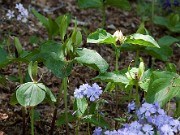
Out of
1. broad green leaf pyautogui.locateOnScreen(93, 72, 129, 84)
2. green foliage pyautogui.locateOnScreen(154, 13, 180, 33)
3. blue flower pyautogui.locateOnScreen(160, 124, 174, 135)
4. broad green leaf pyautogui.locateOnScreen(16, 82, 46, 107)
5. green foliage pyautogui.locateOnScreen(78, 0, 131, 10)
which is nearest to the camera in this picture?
blue flower pyautogui.locateOnScreen(160, 124, 174, 135)

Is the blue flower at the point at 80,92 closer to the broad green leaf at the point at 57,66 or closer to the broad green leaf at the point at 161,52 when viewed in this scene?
the broad green leaf at the point at 57,66

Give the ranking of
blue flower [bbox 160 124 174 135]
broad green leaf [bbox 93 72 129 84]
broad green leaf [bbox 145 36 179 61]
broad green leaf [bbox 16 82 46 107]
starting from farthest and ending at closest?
broad green leaf [bbox 145 36 179 61] → broad green leaf [bbox 93 72 129 84] → broad green leaf [bbox 16 82 46 107] → blue flower [bbox 160 124 174 135]

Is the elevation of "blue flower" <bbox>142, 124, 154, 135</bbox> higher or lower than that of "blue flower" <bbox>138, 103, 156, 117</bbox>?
lower

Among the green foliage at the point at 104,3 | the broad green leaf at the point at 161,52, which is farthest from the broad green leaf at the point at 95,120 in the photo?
the green foliage at the point at 104,3

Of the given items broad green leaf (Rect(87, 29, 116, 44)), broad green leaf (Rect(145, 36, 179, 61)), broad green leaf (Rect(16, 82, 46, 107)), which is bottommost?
broad green leaf (Rect(145, 36, 179, 61))

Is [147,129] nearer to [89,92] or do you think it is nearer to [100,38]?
[89,92]

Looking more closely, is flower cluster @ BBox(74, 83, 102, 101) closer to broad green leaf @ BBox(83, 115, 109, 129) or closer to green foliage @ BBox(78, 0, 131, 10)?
broad green leaf @ BBox(83, 115, 109, 129)

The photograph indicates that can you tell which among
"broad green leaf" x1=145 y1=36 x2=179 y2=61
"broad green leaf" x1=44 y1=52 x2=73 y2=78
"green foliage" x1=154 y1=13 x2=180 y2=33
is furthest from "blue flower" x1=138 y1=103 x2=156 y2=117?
"green foliage" x1=154 y1=13 x2=180 y2=33
